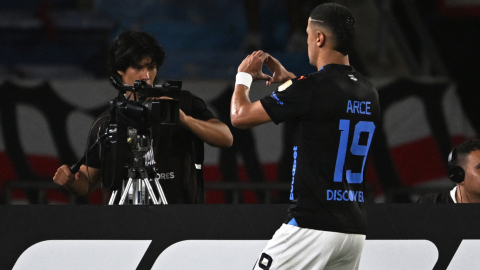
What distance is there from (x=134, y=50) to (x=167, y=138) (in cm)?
50

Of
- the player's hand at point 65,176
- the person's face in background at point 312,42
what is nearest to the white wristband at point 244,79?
the person's face in background at point 312,42

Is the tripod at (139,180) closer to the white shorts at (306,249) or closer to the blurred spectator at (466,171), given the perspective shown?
the white shorts at (306,249)

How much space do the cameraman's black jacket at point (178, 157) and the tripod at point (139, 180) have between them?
103mm

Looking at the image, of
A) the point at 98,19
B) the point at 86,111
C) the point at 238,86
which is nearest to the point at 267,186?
the point at 86,111

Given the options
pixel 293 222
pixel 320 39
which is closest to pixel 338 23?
pixel 320 39

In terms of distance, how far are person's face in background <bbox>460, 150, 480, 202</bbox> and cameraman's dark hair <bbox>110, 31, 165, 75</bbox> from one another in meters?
1.89

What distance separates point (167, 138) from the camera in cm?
→ 337

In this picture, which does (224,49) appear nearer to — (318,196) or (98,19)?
(98,19)

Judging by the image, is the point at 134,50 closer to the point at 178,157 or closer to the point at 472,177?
the point at 178,157

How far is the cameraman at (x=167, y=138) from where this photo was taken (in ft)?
10.8

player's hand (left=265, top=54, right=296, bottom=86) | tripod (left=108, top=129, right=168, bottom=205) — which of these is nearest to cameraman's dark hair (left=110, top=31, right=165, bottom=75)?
tripod (left=108, top=129, right=168, bottom=205)

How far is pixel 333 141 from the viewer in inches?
95.9

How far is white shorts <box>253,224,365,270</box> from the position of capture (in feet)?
7.91

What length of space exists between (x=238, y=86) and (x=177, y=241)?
75 centimetres
